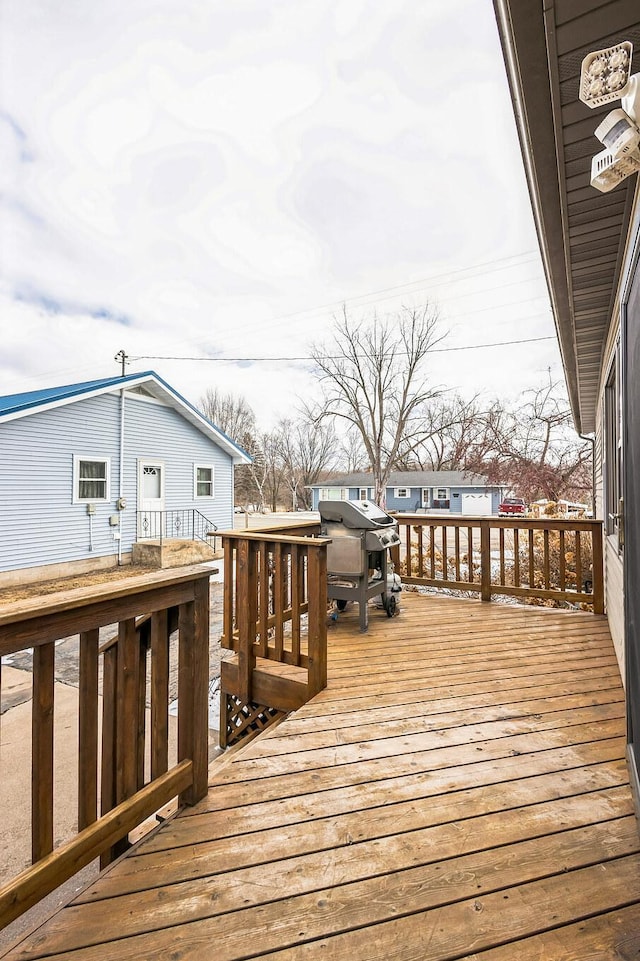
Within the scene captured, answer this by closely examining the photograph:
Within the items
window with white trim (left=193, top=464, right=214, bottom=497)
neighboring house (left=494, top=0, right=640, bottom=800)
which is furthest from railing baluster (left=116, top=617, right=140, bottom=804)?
window with white trim (left=193, top=464, right=214, bottom=497)

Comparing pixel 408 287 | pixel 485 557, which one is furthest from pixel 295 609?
pixel 408 287

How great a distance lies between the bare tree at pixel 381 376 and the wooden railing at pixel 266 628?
47.0ft

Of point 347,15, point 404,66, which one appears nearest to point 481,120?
point 404,66

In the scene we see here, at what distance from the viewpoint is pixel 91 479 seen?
10.3 metres

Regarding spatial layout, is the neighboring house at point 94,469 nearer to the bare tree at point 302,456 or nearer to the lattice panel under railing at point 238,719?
the lattice panel under railing at point 238,719

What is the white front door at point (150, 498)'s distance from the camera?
11.3 meters

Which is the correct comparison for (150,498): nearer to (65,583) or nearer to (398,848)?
(65,583)

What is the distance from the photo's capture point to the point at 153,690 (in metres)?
1.59

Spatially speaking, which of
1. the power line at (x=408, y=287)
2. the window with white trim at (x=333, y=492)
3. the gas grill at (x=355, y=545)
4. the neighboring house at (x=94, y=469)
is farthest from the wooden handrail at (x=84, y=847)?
the window with white trim at (x=333, y=492)

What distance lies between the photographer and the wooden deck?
3.85 feet

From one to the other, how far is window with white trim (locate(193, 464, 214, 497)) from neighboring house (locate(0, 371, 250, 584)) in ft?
0.11

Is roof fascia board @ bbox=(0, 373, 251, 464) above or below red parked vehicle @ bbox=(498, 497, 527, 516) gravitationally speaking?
above

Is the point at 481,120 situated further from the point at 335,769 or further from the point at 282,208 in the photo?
the point at 335,769

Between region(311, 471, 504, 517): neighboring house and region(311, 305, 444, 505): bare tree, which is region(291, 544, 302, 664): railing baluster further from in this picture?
region(311, 471, 504, 517): neighboring house
